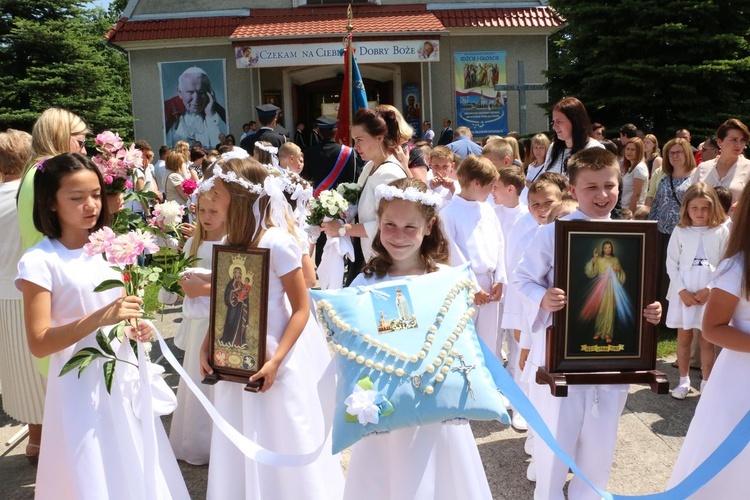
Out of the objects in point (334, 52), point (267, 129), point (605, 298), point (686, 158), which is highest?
point (334, 52)

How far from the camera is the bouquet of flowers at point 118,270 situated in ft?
10.0

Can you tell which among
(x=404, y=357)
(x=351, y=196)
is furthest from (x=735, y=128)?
(x=404, y=357)

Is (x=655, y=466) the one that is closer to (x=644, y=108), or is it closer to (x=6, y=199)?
(x=6, y=199)

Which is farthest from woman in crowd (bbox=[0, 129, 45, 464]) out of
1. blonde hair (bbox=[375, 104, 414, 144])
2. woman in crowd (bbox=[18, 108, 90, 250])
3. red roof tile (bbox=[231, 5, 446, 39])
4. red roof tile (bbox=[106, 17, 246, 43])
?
red roof tile (bbox=[106, 17, 246, 43])

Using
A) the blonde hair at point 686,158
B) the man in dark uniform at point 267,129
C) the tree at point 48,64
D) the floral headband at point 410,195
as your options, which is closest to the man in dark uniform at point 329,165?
the man in dark uniform at point 267,129

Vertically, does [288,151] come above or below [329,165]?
above

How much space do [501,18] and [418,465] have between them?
20388 mm

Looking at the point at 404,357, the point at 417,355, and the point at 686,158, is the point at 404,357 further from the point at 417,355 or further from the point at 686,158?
the point at 686,158

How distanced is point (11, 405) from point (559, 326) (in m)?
3.83

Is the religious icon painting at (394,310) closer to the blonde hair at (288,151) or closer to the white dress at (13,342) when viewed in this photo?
the white dress at (13,342)

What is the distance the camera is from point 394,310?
2.86 metres

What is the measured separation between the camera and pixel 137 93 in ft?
72.5

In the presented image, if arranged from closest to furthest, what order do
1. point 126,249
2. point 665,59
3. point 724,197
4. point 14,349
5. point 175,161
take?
1. point 126,249
2. point 14,349
3. point 724,197
4. point 175,161
5. point 665,59

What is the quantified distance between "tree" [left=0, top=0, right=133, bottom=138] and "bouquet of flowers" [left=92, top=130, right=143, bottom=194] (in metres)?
21.3
